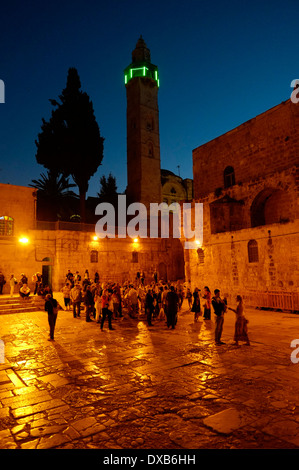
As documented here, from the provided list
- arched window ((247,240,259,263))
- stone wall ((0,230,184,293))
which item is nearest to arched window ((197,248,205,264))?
arched window ((247,240,259,263))

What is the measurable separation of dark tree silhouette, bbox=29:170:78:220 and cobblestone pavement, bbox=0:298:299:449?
24.2m

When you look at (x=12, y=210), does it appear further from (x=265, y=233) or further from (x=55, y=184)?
(x=265, y=233)

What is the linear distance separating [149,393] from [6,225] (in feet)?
60.7

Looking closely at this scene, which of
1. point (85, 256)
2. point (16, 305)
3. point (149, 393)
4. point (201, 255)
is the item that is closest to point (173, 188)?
point (85, 256)

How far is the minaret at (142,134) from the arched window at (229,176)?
1717 centimetres

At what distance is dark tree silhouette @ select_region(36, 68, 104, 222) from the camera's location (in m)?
30.7

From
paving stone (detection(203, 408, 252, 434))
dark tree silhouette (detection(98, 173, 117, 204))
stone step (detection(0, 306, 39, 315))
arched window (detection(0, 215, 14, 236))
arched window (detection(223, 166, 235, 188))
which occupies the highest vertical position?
dark tree silhouette (detection(98, 173, 117, 204))

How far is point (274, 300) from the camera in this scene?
45.2 feet

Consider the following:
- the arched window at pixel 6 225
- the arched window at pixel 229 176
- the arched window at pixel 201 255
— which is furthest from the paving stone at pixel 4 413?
the arched window at pixel 229 176

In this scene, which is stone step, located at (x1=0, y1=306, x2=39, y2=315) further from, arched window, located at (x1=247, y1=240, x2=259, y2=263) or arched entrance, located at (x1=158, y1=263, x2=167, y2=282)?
arched entrance, located at (x1=158, y1=263, x2=167, y2=282)
